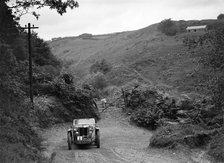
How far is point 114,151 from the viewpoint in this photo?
25.0 metres

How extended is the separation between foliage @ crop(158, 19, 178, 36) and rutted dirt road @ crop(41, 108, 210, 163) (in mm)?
78336

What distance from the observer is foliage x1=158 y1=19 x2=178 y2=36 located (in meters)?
114

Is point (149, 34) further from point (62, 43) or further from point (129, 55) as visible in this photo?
point (62, 43)

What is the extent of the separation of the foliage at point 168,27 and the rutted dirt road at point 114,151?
3084 inches

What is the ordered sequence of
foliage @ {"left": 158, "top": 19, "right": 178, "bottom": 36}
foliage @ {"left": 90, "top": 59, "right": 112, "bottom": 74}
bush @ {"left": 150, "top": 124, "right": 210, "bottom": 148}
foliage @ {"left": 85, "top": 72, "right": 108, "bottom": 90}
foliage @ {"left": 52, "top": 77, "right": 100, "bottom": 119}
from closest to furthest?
bush @ {"left": 150, "top": 124, "right": 210, "bottom": 148} → foliage @ {"left": 52, "top": 77, "right": 100, "bottom": 119} → foliage @ {"left": 85, "top": 72, "right": 108, "bottom": 90} → foliage @ {"left": 90, "top": 59, "right": 112, "bottom": 74} → foliage @ {"left": 158, "top": 19, "right": 178, "bottom": 36}

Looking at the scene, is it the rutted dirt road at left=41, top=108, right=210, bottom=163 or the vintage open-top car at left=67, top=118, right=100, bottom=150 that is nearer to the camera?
the rutted dirt road at left=41, top=108, right=210, bottom=163

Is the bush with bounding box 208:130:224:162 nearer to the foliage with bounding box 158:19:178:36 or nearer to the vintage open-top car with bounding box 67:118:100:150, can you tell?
the vintage open-top car with bounding box 67:118:100:150

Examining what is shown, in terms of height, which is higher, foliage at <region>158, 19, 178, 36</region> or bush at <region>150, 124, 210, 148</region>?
foliage at <region>158, 19, 178, 36</region>

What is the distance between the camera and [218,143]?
23.2m

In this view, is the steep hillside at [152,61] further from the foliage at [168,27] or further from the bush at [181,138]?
Result: the bush at [181,138]

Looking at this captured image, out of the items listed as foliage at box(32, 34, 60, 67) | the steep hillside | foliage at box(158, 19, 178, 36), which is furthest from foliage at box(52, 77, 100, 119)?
foliage at box(158, 19, 178, 36)

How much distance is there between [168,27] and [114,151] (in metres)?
96.8

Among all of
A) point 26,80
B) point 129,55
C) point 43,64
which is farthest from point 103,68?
point 26,80

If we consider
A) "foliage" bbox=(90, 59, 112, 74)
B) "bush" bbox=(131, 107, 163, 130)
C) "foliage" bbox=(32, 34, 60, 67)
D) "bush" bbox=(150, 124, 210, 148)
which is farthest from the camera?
"foliage" bbox=(90, 59, 112, 74)
